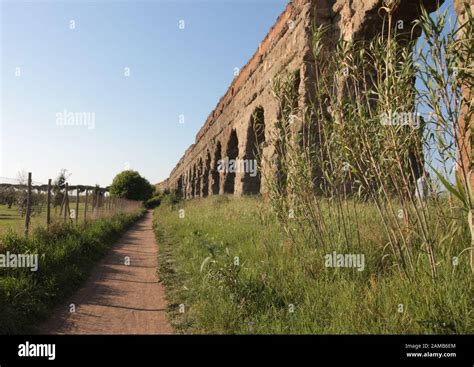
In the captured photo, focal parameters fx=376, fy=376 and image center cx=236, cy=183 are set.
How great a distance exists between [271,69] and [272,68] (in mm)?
111

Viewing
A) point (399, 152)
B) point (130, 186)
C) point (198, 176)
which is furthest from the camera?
point (130, 186)

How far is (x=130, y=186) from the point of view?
41.5m

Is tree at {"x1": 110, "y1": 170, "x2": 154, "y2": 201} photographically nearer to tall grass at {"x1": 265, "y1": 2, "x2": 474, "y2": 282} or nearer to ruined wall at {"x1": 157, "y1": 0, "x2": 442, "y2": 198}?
ruined wall at {"x1": 157, "y1": 0, "x2": 442, "y2": 198}

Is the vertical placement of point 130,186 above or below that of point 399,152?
above

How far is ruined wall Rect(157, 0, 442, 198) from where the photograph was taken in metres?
6.68

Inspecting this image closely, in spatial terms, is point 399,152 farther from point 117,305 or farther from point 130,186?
point 130,186

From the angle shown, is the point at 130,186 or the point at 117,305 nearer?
the point at 117,305

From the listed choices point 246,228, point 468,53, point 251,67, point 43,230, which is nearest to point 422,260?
point 468,53

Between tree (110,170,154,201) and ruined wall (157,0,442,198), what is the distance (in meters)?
23.1

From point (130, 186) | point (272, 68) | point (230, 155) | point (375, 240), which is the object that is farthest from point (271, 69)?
point (130, 186)

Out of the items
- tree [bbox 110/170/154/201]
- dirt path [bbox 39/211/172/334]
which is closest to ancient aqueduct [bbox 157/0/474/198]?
dirt path [bbox 39/211/172/334]

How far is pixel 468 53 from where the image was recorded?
106 inches

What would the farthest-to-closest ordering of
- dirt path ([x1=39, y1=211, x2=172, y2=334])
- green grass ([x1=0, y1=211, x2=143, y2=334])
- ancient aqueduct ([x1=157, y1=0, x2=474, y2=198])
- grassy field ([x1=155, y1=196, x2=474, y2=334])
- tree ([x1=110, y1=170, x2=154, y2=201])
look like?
tree ([x1=110, y1=170, x2=154, y2=201]) → ancient aqueduct ([x1=157, y1=0, x2=474, y2=198]) → green grass ([x1=0, y1=211, x2=143, y2=334]) → dirt path ([x1=39, y1=211, x2=172, y2=334]) → grassy field ([x1=155, y1=196, x2=474, y2=334])

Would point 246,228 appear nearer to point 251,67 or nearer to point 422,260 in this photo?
point 422,260
